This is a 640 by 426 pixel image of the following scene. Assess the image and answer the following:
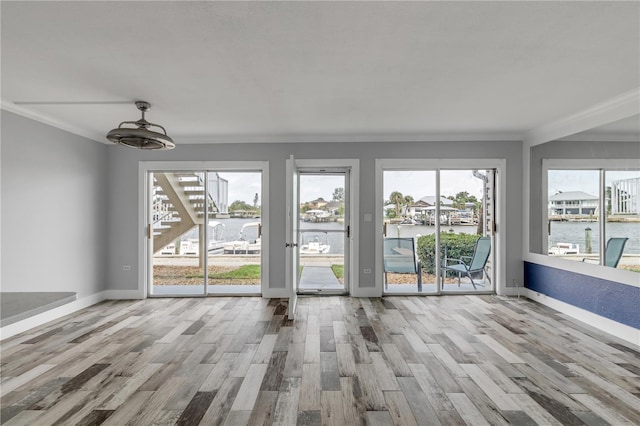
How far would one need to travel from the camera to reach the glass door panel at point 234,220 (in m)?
5.22

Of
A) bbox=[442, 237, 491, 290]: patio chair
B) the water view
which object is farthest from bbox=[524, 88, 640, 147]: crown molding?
bbox=[442, 237, 491, 290]: patio chair

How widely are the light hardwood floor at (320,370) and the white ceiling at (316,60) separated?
2551mm

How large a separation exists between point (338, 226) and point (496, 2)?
391 centimetres

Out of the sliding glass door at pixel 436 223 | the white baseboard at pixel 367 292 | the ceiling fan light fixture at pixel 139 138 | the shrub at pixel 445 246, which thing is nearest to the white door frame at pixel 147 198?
the white baseboard at pixel 367 292

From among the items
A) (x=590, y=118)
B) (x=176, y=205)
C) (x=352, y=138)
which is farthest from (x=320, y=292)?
(x=590, y=118)

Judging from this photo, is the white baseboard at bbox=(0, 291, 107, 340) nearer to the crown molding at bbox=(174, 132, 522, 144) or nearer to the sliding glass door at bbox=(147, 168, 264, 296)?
the sliding glass door at bbox=(147, 168, 264, 296)

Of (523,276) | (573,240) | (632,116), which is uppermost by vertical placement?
(632,116)

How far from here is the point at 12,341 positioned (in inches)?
133

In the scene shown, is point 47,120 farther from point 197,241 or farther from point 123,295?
point 123,295

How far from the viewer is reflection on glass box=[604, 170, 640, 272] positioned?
3.24 m

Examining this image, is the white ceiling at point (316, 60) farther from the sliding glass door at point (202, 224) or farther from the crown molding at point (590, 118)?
the sliding glass door at point (202, 224)

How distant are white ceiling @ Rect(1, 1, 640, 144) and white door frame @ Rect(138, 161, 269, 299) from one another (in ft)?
3.27

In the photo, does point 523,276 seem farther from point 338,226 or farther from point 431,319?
point 338,226

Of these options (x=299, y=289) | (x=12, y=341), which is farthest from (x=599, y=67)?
(x=12, y=341)
